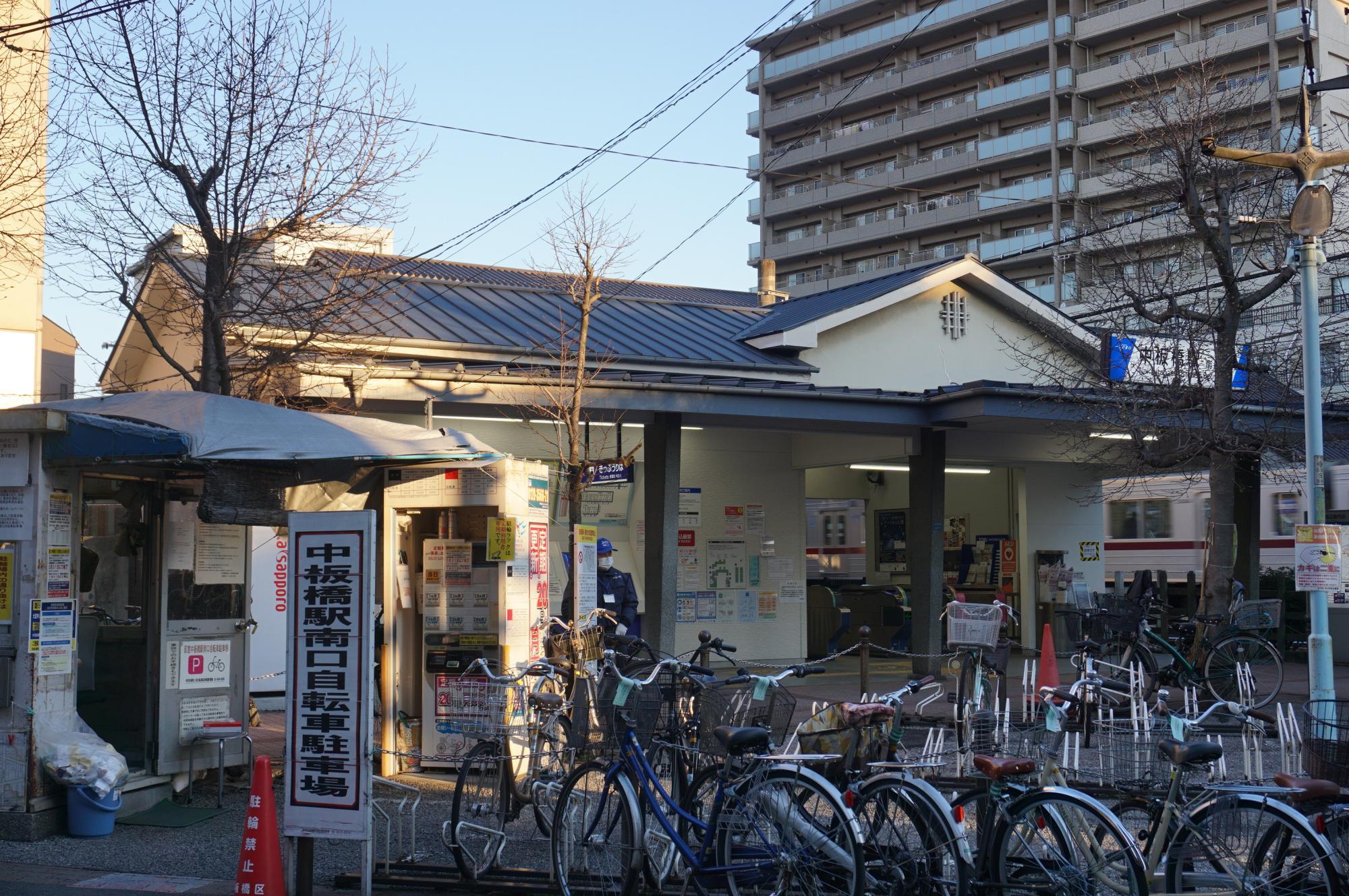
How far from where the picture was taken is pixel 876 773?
19.4ft

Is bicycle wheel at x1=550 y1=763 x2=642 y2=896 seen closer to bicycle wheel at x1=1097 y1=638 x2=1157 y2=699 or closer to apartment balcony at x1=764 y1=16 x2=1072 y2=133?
bicycle wheel at x1=1097 y1=638 x2=1157 y2=699

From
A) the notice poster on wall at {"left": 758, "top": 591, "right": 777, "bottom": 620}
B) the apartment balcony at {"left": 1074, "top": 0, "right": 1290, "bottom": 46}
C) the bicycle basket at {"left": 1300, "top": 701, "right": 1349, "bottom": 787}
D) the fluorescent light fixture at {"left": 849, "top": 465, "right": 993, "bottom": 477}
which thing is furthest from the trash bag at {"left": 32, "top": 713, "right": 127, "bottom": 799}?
the apartment balcony at {"left": 1074, "top": 0, "right": 1290, "bottom": 46}

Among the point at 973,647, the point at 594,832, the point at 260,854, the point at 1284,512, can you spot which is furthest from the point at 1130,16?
the point at 260,854

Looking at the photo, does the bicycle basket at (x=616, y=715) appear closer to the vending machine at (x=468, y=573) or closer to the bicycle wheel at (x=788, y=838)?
the bicycle wheel at (x=788, y=838)

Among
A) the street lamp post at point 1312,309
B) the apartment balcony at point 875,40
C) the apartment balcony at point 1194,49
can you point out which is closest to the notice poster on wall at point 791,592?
the street lamp post at point 1312,309

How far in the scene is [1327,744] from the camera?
21.8 ft

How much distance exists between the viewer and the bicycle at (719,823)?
5.56 metres

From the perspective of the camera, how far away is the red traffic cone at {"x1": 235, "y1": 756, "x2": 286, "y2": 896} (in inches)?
235

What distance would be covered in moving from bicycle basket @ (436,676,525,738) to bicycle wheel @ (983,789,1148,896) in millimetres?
2843

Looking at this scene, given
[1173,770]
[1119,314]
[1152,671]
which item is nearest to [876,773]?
[1173,770]

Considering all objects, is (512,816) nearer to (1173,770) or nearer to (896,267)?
(1173,770)

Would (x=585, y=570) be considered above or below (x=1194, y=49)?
below

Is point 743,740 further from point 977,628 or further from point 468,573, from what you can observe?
point 977,628

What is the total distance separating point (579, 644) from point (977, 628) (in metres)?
3.27
